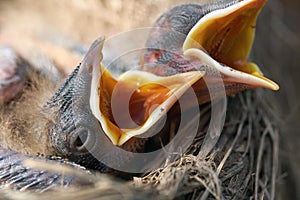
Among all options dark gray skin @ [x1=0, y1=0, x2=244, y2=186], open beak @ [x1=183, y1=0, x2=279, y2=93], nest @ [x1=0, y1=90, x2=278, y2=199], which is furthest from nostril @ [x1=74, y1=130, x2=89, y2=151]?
open beak @ [x1=183, y1=0, x2=279, y2=93]

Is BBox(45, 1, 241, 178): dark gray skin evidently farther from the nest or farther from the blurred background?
the blurred background

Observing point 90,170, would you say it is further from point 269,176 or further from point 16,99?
point 269,176

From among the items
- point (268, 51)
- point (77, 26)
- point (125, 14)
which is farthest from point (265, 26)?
point (77, 26)

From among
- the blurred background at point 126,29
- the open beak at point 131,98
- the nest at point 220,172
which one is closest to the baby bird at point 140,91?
the open beak at point 131,98

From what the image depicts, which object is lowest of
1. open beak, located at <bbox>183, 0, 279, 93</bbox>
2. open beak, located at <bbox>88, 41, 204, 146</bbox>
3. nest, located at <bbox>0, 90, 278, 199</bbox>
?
nest, located at <bbox>0, 90, 278, 199</bbox>

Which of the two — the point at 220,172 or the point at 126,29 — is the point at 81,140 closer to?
the point at 220,172

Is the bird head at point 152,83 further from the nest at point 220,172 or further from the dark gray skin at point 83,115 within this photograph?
the nest at point 220,172
